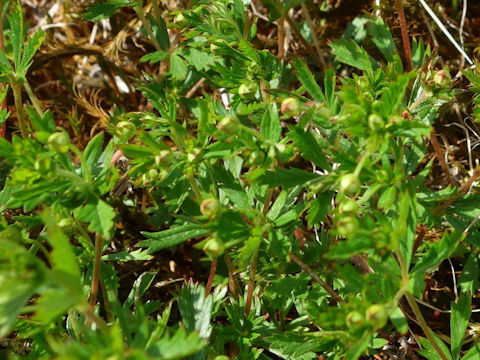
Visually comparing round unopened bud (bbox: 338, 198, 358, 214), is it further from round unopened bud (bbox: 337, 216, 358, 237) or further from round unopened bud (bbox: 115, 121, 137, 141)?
round unopened bud (bbox: 115, 121, 137, 141)

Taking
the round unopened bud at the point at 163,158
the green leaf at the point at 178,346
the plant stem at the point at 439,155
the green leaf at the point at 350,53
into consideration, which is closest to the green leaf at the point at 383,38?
the green leaf at the point at 350,53

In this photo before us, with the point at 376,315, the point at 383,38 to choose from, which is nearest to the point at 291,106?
the point at 376,315

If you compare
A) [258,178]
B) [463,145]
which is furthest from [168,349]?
[463,145]

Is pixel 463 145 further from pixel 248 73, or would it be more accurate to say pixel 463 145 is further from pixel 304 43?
pixel 248 73

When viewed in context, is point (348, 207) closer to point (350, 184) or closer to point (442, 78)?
point (350, 184)

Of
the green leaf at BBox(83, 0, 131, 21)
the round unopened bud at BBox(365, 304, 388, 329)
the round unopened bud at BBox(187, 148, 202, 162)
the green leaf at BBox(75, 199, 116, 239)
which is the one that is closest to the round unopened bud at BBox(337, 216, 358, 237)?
the round unopened bud at BBox(365, 304, 388, 329)
